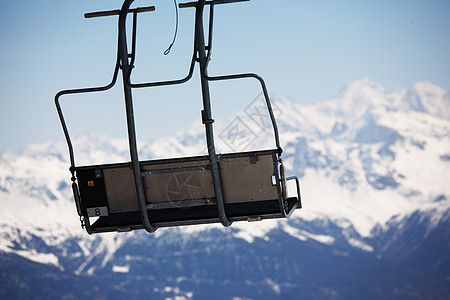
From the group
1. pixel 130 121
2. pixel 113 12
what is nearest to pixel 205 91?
pixel 130 121

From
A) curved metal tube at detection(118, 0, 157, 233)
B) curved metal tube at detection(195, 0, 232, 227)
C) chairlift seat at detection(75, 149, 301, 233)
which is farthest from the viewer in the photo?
chairlift seat at detection(75, 149, 301, 233)

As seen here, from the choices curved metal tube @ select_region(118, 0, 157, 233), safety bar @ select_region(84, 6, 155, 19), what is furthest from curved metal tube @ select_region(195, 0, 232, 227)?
curved metal tube @ select_region(118, 0, 157, 233)

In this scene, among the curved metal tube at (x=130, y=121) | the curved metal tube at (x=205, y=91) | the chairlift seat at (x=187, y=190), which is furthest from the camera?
the chairlift seat at (x=187, y=190)

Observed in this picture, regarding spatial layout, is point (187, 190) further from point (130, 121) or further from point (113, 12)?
point (113, 12)

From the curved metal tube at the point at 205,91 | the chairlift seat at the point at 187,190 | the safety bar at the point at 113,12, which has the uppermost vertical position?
the safety bar at the point at 113,12

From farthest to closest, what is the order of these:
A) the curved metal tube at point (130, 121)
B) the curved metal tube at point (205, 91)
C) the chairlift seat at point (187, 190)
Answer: the chairlift seat at point (187, 190)
the curved metal tube at point (130, 121)
the curved metal tube at point (205, 91)

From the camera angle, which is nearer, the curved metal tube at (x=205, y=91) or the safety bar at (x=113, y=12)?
the curved metal tube at (x=205, y=91)

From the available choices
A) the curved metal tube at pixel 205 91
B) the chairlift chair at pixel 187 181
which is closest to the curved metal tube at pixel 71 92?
the chairlift chair at pixel 187 181

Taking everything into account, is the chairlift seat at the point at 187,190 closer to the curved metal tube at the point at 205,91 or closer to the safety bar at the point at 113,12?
the curved metal tube at the point at 205,91

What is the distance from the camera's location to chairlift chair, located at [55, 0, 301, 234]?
268 inches

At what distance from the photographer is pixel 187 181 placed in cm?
709

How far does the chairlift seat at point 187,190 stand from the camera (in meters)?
6.97

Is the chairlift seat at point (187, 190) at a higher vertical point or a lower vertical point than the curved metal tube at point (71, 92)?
lower

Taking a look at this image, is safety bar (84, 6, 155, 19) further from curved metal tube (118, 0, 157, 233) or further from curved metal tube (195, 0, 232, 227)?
curved metal tube (195, 0, 232, 227)
